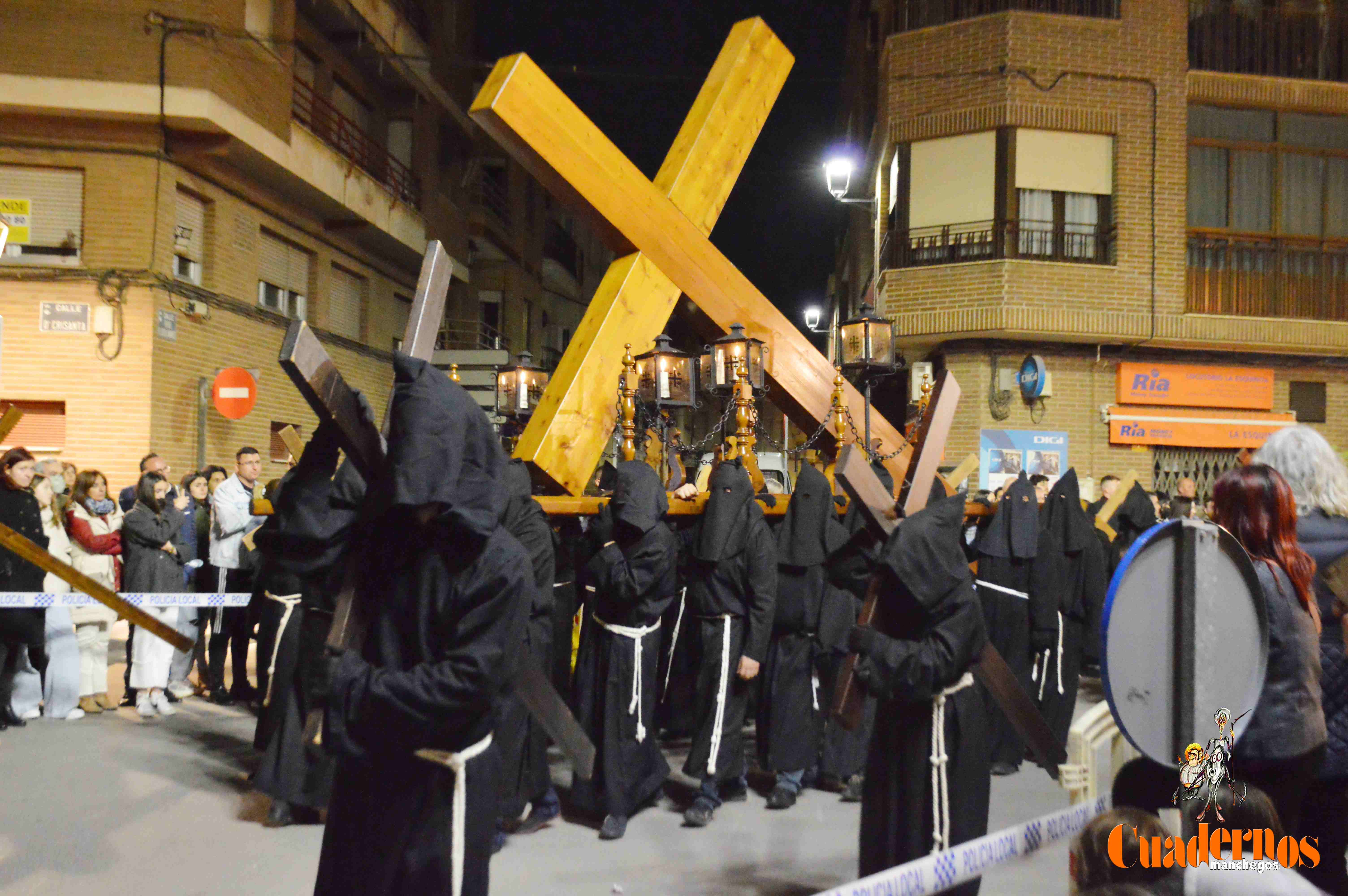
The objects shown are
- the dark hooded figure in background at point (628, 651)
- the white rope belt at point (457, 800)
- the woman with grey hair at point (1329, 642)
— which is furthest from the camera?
the dark hooded figure in background at point (628, 651)

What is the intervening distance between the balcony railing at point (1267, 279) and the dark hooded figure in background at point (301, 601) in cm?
1587

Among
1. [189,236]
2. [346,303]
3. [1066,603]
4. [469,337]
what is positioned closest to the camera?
[1066,603]

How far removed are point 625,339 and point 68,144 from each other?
1179 cm

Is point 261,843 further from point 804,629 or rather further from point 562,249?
point 562,249

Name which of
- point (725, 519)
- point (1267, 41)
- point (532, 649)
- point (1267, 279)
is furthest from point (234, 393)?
point (1267, 41)

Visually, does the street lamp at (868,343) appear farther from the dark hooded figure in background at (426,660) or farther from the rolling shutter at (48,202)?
the rolling shutter at (48,202)

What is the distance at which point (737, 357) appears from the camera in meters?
6.81

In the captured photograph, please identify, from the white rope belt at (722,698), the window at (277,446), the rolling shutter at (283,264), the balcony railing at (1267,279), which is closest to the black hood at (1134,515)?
the white rope belt at (722,698)

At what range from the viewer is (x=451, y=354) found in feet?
58.0

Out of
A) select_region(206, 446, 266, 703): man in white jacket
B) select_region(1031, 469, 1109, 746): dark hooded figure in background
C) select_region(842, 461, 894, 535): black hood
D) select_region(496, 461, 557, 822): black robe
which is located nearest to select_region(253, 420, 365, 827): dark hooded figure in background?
select_region(496, 461, 557, 822): black robe

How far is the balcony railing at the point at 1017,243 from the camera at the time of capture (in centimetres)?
1597

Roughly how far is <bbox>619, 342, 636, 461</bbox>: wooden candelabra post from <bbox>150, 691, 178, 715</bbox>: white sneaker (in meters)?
4.84

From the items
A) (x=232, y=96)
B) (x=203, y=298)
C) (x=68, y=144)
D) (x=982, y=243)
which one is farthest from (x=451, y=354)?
(x=982, y=243)

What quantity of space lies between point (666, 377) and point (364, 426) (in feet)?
17.4
